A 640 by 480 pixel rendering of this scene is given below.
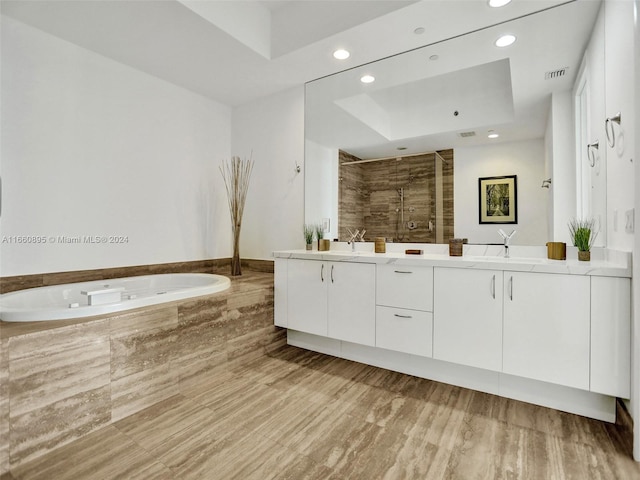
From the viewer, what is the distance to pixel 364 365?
100 inches

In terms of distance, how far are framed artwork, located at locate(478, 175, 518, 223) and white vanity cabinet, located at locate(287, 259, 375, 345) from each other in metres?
0.94

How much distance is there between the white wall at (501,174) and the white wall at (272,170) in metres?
1.54

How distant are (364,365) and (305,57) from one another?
2.57 m

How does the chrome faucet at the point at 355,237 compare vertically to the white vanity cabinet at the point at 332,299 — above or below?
above

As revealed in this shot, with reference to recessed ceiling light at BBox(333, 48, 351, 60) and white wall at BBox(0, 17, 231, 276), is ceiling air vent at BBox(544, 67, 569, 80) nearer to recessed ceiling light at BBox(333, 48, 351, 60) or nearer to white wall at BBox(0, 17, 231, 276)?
recessed ceiling light at BBox(333, 48, 351, 60)

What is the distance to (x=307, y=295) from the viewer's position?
2713mm

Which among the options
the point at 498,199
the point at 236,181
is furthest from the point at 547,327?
the point at 236,181

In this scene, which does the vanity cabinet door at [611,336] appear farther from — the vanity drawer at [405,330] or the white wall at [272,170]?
the white wall at [272,170]

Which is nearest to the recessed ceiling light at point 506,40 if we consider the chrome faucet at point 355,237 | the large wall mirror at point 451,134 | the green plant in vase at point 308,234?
the large wall mirror at point 451,134

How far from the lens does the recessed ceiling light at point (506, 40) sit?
7.13ft

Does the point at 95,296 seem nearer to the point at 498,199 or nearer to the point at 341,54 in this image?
the point at 341,54

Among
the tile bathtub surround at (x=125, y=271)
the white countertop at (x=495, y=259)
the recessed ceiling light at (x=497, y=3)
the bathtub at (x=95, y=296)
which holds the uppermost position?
the recessed ceiling light at (x=497, y=3)

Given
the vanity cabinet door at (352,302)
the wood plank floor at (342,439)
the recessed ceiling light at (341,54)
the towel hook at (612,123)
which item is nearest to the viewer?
the wood plank floor at (342,439)

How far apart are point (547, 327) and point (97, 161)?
3459 millimetres
